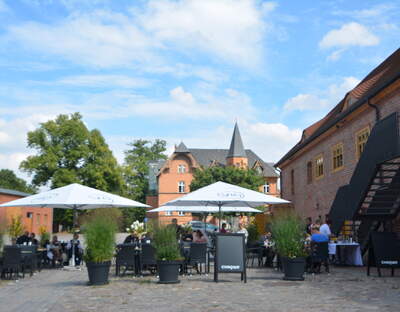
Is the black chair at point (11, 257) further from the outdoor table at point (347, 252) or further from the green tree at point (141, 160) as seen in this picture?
the green tree at point (141, 160)

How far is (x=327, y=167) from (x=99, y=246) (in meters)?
15.8

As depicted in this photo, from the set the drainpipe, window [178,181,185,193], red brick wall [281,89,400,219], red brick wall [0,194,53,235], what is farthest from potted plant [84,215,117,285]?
window [178,181,185,193]

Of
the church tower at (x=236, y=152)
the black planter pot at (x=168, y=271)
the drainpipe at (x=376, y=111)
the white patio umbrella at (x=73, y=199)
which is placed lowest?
the black planter pot at (x=168, y=271)

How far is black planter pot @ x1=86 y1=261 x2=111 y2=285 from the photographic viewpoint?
10.8 m

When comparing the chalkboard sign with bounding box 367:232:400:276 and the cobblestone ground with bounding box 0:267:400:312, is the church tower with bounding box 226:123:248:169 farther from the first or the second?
the cobblestone ground with bounding box 0:267:400:312

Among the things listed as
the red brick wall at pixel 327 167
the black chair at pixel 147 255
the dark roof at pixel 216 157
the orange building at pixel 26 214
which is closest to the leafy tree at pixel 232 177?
the orange building at pixel 26 214

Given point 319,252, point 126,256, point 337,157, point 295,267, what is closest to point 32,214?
point 337,157

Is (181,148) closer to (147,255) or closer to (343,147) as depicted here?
(343,147)

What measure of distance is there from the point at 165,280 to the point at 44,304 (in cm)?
340

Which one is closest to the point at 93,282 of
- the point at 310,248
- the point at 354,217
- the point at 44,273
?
the point at 44,273

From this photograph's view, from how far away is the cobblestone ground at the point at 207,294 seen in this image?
309 inches

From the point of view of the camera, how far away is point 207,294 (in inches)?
370

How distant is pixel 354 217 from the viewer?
15414mm

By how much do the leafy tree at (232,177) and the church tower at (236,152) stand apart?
61.0 feet
